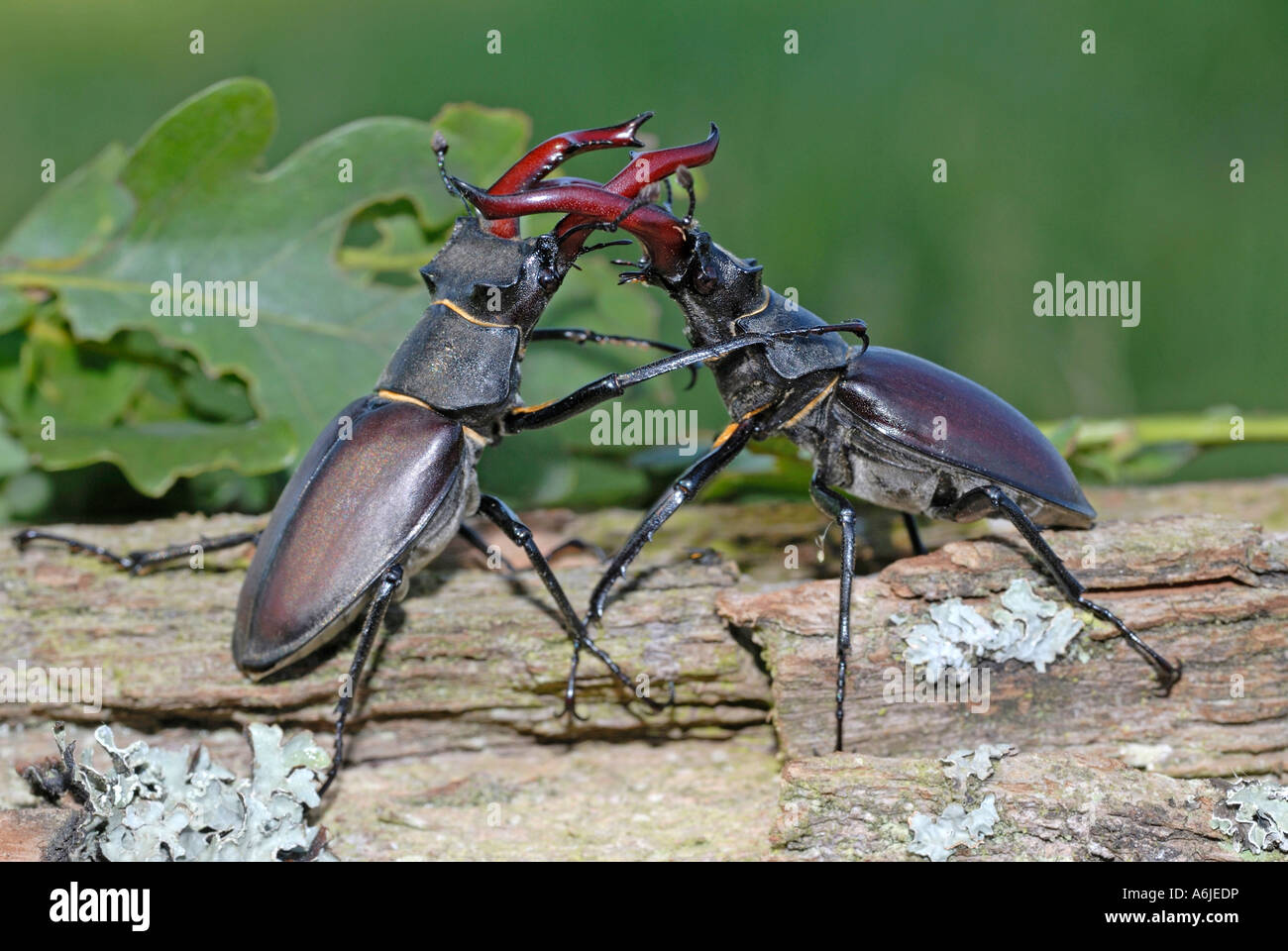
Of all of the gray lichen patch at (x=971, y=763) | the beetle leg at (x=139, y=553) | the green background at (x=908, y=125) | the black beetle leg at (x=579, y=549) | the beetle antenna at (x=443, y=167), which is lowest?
the gray lichen patch at (x=971, y=763)

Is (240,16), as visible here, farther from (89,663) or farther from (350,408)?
(89,663)

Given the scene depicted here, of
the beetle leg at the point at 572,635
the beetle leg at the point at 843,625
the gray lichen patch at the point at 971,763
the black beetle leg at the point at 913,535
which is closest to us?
the gray lichen patch at the point at 971,763

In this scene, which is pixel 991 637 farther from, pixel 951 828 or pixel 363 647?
pixel 363 647

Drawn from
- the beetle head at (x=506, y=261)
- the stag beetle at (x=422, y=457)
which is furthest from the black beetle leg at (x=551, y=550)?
the beetle head at (x=506, y=261)

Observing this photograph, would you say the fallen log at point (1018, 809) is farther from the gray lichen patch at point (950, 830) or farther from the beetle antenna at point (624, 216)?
the beetle antenna at point (624, 216)

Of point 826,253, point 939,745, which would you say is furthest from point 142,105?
point 939,745

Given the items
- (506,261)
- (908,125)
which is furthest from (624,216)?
(908,125)

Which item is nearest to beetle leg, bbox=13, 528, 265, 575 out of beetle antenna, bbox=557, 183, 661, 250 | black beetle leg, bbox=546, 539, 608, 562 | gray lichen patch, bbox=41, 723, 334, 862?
gray lichen patch, bbox=41, 723, 334, 862
